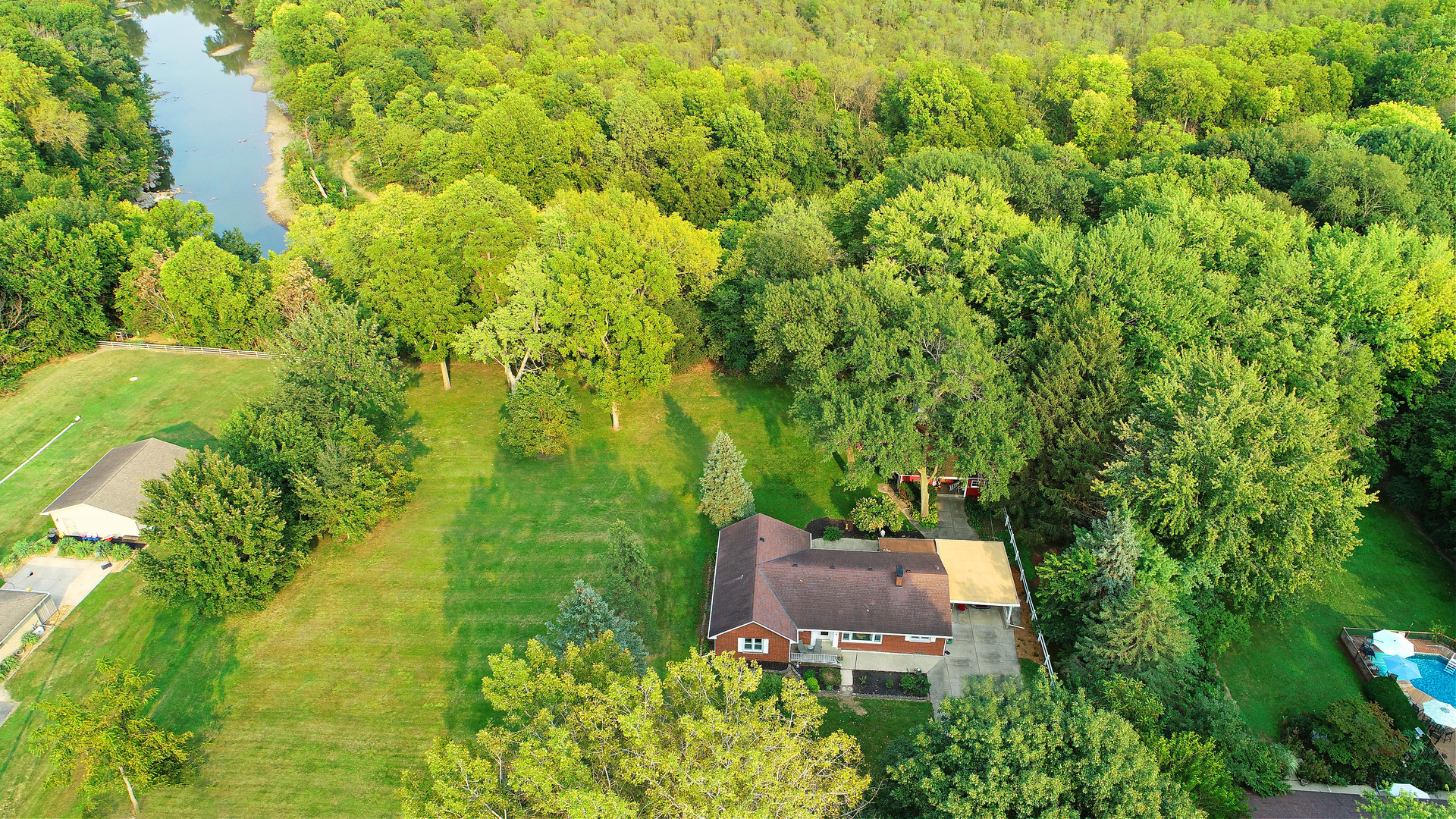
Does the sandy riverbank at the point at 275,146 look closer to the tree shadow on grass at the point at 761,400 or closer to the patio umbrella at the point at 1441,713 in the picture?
the tree shadow on grass at the point at 761,400

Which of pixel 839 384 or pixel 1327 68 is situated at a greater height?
pixel 1327 68

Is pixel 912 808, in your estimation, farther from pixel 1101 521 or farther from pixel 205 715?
pixel 205 715

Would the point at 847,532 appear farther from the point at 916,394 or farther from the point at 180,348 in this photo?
the point at 180,348

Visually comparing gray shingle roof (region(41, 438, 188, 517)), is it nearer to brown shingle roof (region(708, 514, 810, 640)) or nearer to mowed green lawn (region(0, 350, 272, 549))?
mowed green lawn (region(0, 350, 272, 549))

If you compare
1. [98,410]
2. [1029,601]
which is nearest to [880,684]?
[1029,601]

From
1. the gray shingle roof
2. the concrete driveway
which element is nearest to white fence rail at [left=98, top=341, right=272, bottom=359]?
the gray shingle roof

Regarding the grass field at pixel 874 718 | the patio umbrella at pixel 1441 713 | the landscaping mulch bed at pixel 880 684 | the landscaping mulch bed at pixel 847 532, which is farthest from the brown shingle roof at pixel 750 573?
the patio umbrella at pixel 1441 713

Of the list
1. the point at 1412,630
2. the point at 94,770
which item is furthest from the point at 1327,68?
the point at 94,770
